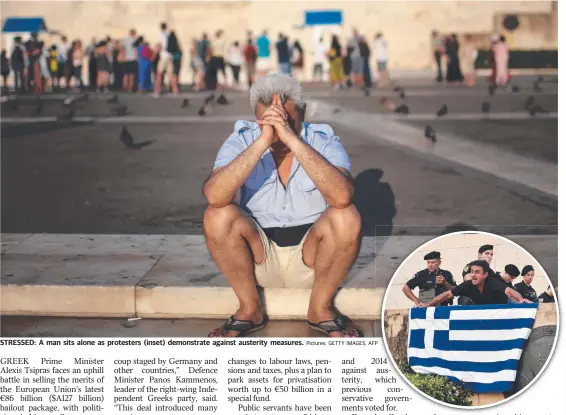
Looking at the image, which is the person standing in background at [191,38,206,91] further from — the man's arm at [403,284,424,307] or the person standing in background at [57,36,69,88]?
the man's arm at [403,284,424,307]

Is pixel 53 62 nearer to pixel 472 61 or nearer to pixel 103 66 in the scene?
pixel 103 66

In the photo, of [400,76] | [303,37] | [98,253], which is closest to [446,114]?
[98,253]

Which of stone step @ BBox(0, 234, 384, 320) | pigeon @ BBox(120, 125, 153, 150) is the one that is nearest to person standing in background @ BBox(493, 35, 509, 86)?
pigeon @ BBox(120, 125, 153, 150)

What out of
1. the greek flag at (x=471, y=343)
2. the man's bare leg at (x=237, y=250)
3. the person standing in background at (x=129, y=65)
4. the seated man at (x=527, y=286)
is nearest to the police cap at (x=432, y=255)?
the greek flag at (x=471, y=343)

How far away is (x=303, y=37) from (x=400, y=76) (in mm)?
4480

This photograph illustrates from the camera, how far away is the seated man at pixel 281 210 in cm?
330

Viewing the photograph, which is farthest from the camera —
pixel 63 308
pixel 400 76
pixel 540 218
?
pixel 400 76

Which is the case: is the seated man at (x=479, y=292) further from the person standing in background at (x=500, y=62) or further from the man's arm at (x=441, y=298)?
the person standing in background at (x=500, y=62)

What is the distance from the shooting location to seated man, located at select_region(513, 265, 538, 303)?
3326 mm

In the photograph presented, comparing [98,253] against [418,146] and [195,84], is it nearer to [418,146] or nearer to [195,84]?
[418,146]

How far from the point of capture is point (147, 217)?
18.7 ft

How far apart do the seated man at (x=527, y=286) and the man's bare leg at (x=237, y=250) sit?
3.50ft

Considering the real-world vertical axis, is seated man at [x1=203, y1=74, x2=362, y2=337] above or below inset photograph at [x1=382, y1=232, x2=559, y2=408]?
above

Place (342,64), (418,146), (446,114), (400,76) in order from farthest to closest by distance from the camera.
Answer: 1. (400,76)
2. (342,64)
3. (446,114)
4. (418,146)
